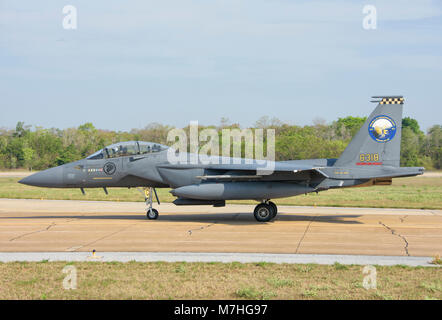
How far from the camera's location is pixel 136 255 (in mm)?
11844

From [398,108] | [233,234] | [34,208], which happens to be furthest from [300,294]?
[34,208]

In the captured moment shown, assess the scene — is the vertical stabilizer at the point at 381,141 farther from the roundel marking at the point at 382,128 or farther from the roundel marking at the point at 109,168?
the roundel marking at the point at 109,168

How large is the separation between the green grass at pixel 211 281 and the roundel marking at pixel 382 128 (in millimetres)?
8065

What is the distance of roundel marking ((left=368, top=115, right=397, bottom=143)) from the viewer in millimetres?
17500

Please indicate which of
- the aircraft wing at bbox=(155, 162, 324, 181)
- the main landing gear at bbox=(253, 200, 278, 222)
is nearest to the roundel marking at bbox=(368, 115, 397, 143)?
the aircraft wing at bbox=(155, 162, 324, 181)

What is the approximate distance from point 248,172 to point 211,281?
864 centimetres

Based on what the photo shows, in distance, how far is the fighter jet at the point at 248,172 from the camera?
1728 centimetres

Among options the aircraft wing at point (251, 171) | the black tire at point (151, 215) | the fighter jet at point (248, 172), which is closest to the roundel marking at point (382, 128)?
the fighter jet at point (248, 172)

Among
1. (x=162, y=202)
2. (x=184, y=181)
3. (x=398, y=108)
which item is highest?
(x=398, y=108)

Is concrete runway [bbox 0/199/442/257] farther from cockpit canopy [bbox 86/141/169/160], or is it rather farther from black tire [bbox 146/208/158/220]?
cockpit canopy [bbox 86/141/169/160]

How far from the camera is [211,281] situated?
923 cm

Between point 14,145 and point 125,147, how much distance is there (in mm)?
56446

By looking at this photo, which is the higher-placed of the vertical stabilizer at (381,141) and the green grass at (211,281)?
the vertical stabilizer at (381,141)
